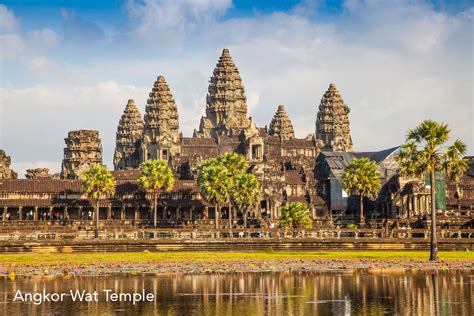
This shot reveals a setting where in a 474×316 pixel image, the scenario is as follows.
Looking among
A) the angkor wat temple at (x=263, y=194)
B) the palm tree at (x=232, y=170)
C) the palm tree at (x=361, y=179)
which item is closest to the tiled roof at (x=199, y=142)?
the angkor wat temple at (x=263, y=194)

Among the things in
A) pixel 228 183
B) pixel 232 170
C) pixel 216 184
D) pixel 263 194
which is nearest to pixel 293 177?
pixel 263 194

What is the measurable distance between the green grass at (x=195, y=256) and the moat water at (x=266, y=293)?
14.5m

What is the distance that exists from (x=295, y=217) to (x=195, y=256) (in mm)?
51320

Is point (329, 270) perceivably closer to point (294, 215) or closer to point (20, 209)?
point (294, 215)

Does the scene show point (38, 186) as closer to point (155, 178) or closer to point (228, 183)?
point (155, 178)

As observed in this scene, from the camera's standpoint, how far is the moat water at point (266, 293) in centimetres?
4300

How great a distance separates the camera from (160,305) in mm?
44781

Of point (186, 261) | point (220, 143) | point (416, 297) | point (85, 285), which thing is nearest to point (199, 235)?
point (186, 261)

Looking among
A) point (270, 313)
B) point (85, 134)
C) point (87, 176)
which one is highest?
point (85, 134)

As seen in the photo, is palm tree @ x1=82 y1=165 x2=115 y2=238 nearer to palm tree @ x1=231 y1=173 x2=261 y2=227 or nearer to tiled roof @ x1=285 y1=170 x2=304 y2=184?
palm tree @ x1=231 y1=173 x2=261 y2=227

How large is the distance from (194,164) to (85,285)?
12235 centimetres

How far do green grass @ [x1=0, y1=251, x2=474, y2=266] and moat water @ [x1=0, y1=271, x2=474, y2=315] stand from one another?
1447 cm

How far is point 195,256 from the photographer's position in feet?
259

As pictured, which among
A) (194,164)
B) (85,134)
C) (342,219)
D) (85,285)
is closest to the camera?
(85,285)
